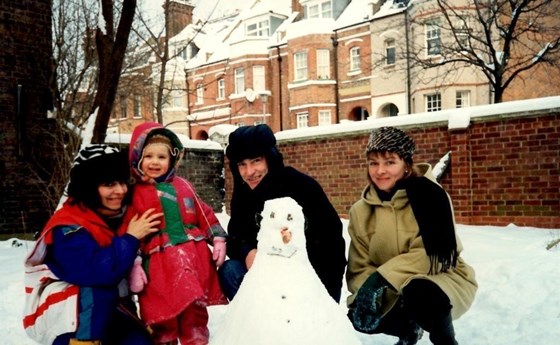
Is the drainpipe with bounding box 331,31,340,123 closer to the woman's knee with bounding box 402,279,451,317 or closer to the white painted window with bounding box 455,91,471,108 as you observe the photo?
the white painted window with bounding box 455,91,471,108

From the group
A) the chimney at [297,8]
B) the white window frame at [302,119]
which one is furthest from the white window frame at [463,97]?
the chimney at [297,8]

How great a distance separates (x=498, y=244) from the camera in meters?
6.12

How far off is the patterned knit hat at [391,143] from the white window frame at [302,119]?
21.7 meters

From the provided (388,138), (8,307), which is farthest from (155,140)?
(8,307)

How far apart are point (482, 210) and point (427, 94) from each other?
1310 centimetres

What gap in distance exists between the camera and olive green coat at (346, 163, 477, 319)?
2.57 m

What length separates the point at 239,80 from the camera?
27.9 metres

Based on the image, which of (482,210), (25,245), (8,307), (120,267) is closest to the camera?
(120,267)

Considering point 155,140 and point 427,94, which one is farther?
point 427,94

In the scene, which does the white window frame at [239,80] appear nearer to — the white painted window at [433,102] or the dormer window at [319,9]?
the dormer window at [319,9]

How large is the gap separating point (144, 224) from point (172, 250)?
0.22 meters

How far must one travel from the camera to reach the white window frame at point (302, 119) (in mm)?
24469

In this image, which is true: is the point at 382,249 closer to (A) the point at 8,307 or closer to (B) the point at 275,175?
(B) the point at 275,175

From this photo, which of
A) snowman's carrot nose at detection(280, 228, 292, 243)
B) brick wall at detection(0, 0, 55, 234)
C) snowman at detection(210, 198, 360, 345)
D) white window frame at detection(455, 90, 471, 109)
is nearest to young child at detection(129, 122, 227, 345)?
snowman at detection(210, 198, 360, 345)
